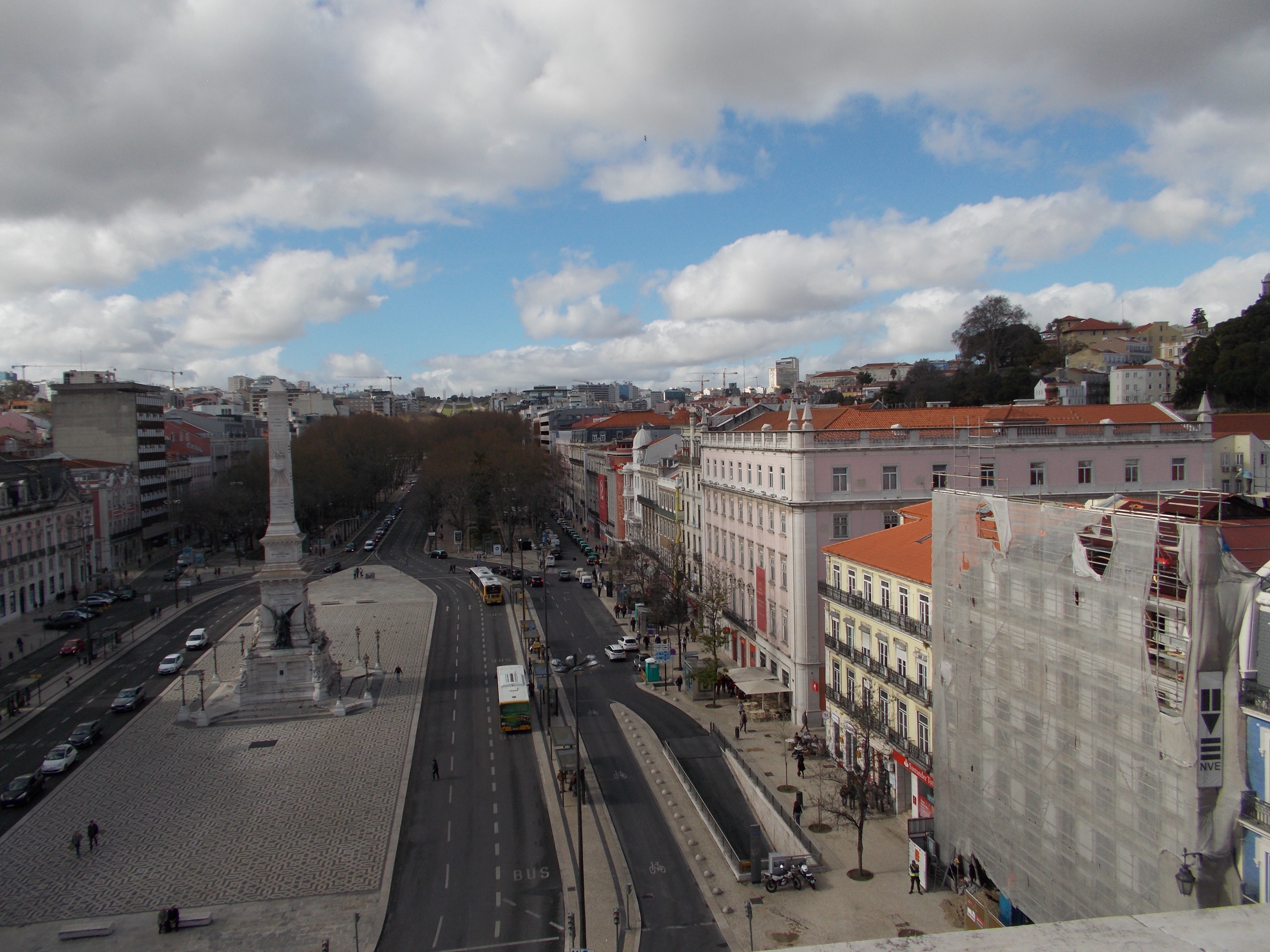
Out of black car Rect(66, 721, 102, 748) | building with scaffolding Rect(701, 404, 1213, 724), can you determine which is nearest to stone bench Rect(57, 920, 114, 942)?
black car Rect(66, 721, 102, 748)

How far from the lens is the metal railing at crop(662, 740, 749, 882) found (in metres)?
23.9

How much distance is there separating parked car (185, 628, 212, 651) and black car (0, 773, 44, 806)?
20492 millimetres

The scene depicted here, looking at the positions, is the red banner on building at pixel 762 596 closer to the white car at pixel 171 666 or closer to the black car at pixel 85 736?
the black car at pixel 85 736

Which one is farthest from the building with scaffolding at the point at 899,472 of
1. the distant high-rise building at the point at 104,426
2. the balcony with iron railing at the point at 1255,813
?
the distant high-rise building at the point at 104,426

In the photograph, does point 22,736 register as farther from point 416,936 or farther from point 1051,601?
point 1051,601

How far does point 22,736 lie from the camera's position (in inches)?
1485

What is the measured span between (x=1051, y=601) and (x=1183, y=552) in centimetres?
403

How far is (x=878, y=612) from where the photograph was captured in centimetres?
2873

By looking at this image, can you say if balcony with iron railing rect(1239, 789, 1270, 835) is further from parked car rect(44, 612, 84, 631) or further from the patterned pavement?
parked car rect(44, 612, 84, 631)

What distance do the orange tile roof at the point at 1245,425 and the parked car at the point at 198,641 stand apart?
6722 cm

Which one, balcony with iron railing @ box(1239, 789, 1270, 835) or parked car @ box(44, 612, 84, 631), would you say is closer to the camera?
balcony with iron railing @ box(1239, 789, 1270, 835)

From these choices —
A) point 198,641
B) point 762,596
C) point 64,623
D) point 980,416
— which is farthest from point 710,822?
point 64,623

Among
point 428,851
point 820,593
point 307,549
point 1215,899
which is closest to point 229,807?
point 428,851

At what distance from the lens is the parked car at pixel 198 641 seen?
52531 millimetres
